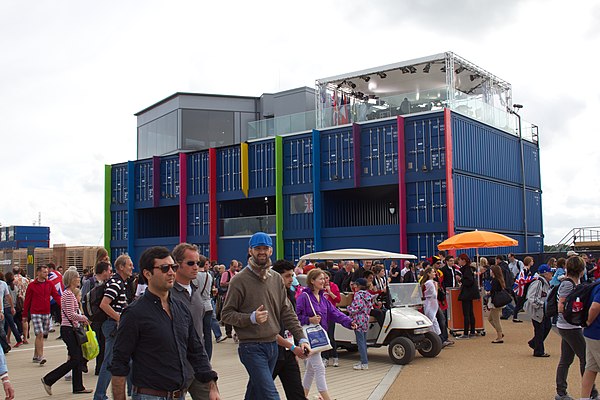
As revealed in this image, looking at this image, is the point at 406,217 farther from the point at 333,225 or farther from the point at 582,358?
the point at 582,358

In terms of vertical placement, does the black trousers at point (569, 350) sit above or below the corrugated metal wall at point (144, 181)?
below

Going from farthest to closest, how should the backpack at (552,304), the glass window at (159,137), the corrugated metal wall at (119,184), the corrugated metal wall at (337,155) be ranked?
the glass window at (159,137) → the corrugated metal wall at (119,184) → the corrugated metal wall at (337,155) → the backpack at (552,304)

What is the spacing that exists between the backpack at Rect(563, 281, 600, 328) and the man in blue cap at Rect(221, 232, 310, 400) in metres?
3.11

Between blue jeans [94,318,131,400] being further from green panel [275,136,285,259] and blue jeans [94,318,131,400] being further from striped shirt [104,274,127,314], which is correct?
green panel [275,136,285,259]

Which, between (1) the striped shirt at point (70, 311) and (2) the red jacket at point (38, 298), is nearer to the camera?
(1) the striped shirt at point (70, 311)

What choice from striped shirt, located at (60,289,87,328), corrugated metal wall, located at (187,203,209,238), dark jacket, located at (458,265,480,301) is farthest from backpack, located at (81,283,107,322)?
corrugated metal wall, located at (187,203,209,238)

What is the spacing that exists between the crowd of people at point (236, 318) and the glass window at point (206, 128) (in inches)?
1031

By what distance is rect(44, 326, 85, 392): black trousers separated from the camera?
930 centimetres

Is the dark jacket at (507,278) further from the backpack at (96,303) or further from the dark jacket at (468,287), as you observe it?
the backpack at (96,303)

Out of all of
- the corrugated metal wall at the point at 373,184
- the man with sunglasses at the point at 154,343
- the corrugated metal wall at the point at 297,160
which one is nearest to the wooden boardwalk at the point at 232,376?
the man with sunglasses at the point at 154,343

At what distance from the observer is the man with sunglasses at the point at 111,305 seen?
26.3 feet

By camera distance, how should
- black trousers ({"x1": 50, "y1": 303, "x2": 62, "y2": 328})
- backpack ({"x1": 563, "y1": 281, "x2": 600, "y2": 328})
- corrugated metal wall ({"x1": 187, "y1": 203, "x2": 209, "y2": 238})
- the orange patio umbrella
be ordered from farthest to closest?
corrugated metal wall ({"x1": 187, "y1": 203, "x2": 209, "y2": 238})
black trousers ({"x1": 50, "y1": 303, "x2": 62, "y2": 328})
the orange patio umbrella
backpack ({"x1": 563, "y1": 281, "x2": 600, "y2": 328})

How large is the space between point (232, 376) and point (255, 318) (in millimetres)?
5356

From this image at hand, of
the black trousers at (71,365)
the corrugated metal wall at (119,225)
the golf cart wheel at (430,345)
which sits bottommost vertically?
the golf cart wheel at (430,345)
